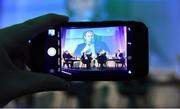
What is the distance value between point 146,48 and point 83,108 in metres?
0.70

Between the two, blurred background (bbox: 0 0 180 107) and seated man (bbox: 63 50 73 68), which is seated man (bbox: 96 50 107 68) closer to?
seated man (bbox: 63 50 73 68)

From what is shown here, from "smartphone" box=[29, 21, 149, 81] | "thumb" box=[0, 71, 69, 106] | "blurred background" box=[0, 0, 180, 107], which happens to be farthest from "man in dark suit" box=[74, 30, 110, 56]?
"blurred background" box=[0, 0, 180, 107]

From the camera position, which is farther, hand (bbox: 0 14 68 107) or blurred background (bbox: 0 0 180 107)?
blurred background (bbox: 0 0 180 107)

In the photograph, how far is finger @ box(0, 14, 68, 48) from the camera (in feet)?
1.26

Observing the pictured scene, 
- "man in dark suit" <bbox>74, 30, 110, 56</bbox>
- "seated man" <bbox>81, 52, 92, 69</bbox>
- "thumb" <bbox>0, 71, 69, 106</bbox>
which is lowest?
"thumb" <bbox>0, 71, 69, 106</bbox>

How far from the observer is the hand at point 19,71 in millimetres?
371

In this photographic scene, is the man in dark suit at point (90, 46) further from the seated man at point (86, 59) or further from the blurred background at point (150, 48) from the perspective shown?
the blurred background at point (150, 48)

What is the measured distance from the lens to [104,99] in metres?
1.16

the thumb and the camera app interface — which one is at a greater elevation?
the camera app interface

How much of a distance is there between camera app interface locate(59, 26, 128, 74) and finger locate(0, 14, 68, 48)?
86 mm

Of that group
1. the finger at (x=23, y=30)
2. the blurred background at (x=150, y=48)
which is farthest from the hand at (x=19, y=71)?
the blurred background at (x=150, y=48)

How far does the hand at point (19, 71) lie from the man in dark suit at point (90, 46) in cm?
9

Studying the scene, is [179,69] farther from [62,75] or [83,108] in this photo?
[62,75]

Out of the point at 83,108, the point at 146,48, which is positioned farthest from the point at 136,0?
the point at 146,48
